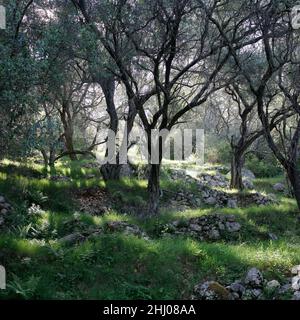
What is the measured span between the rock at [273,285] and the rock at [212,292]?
87 centimetres

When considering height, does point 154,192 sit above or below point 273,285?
above

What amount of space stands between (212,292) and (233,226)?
521cm

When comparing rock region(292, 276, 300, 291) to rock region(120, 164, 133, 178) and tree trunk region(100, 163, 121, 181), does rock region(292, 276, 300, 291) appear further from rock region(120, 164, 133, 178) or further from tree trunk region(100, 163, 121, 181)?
rock region(120, 164, 133, 178)

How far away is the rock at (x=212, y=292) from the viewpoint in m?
8.08

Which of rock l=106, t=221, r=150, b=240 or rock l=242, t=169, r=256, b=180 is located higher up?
rock l=242, t=169, r=256, b=180

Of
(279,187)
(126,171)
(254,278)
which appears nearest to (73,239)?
(254,278)

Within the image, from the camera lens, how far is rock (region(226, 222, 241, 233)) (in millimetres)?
12941

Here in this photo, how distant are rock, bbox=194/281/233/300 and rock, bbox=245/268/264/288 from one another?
1.81 ft

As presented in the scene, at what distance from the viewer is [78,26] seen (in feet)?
40.6

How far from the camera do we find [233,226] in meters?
13.1

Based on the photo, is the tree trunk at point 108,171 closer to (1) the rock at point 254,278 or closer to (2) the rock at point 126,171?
(2) the rock at point 126,171

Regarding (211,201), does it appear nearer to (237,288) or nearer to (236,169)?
(236,169)

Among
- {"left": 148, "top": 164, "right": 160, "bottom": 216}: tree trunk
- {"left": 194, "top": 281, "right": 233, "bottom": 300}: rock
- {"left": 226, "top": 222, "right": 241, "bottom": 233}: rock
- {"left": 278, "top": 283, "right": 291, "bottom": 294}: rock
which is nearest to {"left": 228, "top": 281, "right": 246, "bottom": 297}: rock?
{"left": 194, "top": 281, "right": 233, "bottom": 300}: rock
